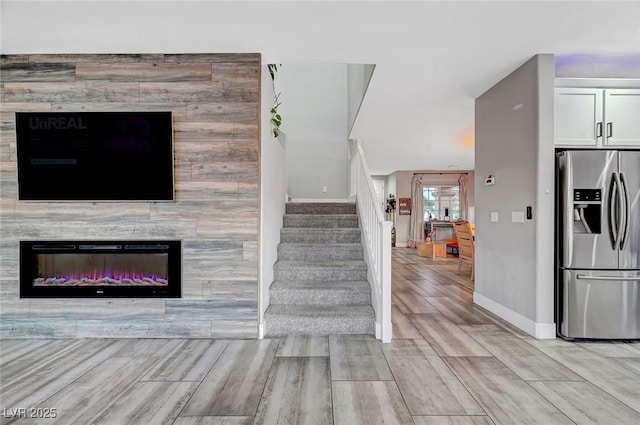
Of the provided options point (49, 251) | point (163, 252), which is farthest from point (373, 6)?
point (49, 251)

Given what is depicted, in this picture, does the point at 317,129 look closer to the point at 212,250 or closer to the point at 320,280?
the point at 320,280

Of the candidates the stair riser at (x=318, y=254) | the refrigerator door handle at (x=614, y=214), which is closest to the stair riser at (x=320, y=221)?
the stair riser at (x=318, y=254)

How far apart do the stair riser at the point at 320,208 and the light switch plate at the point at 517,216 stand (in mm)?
2071

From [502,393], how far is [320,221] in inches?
112

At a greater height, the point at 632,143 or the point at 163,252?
the point at 632,143

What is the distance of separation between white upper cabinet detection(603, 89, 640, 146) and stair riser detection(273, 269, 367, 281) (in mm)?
2673

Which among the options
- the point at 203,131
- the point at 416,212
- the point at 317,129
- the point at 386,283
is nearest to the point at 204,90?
the point at 203,131

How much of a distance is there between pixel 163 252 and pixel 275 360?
1385 mm

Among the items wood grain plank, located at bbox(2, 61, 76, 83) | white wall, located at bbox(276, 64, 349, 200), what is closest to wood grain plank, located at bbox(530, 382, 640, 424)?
wood grain plank, located at bbox(2, 61, 76, 83)

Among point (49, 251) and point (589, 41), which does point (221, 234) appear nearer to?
point (49, 251)

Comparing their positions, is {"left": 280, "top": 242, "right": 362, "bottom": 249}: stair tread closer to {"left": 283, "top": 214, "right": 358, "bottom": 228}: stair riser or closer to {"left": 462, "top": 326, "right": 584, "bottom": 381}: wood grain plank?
{"left": 283, "top": 214, "right": 358, "bottom": 228}: stair riser

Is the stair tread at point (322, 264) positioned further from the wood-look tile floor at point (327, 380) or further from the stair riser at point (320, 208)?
the stair riser at point (320, 208)

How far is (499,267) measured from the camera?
357 cm

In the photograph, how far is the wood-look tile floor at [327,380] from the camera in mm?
1836
